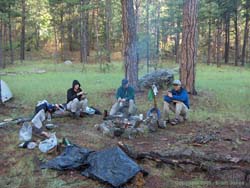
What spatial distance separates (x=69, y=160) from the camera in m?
4.05

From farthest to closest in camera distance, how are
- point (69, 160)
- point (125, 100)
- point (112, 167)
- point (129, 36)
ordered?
point (129, 36) < point (125, 100) < point (69, 160) < point (112, 167)

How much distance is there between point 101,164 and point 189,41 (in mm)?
5789

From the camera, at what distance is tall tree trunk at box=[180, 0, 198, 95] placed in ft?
28.4

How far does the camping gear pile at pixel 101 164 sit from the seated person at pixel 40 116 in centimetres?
108

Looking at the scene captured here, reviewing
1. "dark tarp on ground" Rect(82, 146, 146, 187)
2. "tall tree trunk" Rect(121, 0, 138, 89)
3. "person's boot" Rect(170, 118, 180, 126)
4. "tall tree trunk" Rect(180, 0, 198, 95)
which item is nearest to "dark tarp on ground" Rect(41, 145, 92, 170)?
"dark tarp on ground" Rect(82, 146, 146, 187)

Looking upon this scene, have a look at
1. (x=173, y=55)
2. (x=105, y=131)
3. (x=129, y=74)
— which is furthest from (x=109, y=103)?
(x=173, y=55)

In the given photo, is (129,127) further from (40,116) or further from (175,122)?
(40,116)

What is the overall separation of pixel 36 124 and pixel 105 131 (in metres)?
1.24

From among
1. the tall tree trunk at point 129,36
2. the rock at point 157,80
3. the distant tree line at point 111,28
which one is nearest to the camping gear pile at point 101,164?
the tall tree trunk at point 129,36

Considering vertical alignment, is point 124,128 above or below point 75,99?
below

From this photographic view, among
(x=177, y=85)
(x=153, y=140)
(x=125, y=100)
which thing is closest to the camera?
(x=153, y=140)

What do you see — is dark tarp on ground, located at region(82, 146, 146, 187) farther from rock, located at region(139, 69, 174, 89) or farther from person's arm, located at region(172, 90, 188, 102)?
rock, located at region(139, 69, 174, 89)

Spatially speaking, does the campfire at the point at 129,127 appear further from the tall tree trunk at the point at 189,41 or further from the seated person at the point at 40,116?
the tall tree trunk at the point at 189,41

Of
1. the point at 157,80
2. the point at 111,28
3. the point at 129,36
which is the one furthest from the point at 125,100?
the point at 111,28
